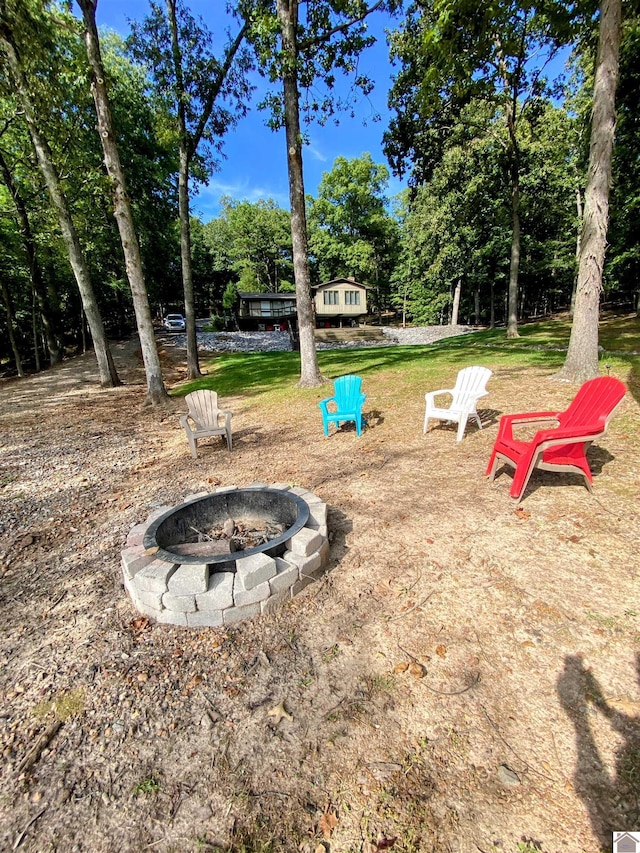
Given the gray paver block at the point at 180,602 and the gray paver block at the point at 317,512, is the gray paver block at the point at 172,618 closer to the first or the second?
the gray paver block at the point at 180,602

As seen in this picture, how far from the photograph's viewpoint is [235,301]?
35031mm

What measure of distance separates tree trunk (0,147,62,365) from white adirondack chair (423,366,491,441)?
1653 cm

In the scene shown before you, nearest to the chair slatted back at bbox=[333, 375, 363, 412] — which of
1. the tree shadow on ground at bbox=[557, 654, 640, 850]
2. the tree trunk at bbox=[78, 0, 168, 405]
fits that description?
the tree shadow on ground at bbox=[557, 654, 640, 850]

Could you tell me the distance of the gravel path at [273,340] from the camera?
2174 centimetres

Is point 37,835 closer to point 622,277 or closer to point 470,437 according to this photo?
point 470,437

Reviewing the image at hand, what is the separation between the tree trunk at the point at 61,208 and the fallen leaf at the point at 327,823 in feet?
40.1

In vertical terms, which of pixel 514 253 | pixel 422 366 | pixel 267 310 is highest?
pixel 514 253

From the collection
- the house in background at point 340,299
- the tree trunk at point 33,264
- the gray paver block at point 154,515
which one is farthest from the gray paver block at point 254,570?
the house in background at point 340,299

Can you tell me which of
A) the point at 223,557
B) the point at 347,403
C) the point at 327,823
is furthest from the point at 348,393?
the point at 327,823

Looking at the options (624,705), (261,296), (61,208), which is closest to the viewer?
(624,705)

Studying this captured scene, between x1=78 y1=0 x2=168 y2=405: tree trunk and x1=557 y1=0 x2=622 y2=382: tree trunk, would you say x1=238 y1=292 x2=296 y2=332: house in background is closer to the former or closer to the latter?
x1=78 y1=0 x2=168 y2=405: tree trunk

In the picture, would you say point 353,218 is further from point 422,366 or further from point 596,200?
point 596,200

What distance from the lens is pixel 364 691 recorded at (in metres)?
1.86

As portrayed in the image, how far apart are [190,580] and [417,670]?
147cm
